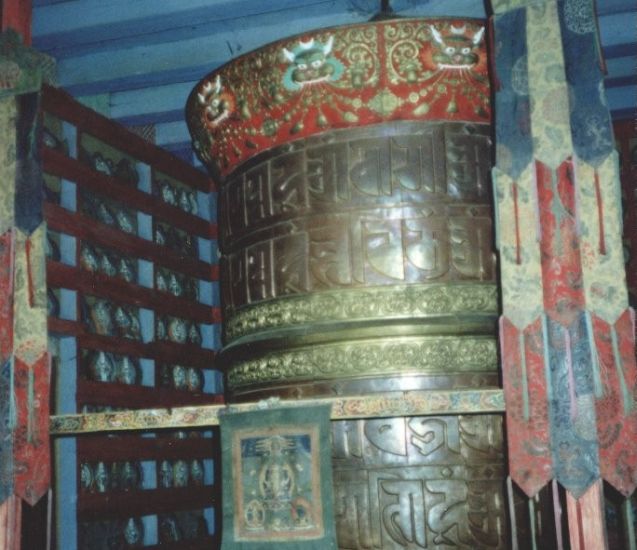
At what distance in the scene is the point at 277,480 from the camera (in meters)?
3.12

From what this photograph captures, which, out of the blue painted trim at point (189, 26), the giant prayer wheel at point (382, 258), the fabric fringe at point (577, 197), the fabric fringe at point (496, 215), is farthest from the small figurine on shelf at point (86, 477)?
the fabric fringe at point (577, 197)

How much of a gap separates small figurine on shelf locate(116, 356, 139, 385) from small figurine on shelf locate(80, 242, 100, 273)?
21.0 inches

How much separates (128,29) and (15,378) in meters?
1.84

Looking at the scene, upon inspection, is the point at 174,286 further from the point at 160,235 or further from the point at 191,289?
the point at 160,235

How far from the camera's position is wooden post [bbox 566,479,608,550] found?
8.59ft

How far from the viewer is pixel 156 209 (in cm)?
493

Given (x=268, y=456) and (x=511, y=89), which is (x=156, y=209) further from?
(x=511, y=89)

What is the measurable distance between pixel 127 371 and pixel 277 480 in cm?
171

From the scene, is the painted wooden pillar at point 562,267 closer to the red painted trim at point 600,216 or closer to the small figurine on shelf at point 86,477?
the red painted trim at point 600,216

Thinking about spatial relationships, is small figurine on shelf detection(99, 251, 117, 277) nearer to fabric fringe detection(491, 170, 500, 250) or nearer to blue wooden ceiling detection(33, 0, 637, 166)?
blue wooden ceiling detection(33, 0, 637, 166)

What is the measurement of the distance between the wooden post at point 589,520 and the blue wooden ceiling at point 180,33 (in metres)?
2.46

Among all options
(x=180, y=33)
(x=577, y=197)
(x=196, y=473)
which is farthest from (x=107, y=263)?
(x=577, y=197)

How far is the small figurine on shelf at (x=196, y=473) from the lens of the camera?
200 inches

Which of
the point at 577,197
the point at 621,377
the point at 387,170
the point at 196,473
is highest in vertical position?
the point at 387,170
